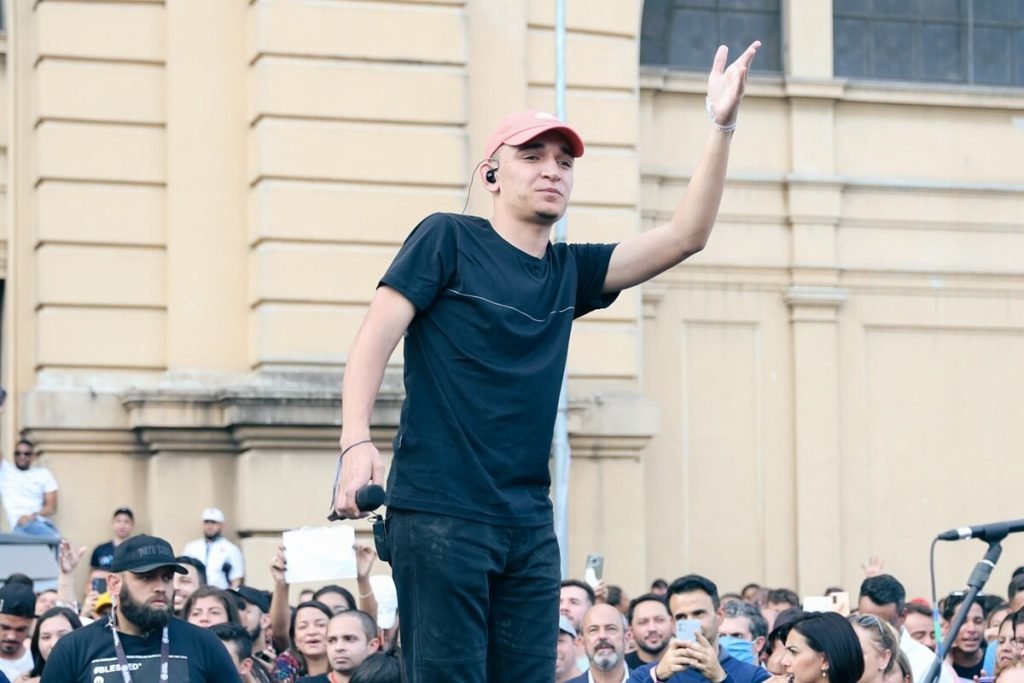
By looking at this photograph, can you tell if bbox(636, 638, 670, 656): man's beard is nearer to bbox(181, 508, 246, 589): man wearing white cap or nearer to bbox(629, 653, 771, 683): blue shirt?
bbox(629, 653, 771, 683): blue shirt

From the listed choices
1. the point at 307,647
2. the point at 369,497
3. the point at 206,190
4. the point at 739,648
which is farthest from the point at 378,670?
the point at 206,190

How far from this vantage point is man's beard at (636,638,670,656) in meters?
11.3

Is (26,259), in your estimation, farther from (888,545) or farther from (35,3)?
(888,545)

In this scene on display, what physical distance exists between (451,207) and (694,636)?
7681 mm

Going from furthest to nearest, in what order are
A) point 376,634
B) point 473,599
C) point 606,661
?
point 376,634, point 606,661, point 473,599

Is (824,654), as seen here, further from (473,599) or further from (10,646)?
(10,646)

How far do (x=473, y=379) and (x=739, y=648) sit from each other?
267 inches

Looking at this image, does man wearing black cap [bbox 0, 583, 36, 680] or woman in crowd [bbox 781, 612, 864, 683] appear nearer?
woman in crowd [bbox 781, 612, 864, 683]

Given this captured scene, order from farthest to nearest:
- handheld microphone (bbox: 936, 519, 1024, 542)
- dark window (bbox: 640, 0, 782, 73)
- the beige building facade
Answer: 1. dark window (bbox: 640, 0, 782, 73)
2. the beige building facade
3. handheld microphone (bbox: 936, 519, 1024, 542)

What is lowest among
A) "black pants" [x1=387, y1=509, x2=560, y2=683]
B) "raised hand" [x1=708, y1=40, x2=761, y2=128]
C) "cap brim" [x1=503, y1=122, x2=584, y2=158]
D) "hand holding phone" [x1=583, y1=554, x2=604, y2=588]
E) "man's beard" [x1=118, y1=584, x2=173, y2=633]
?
"hand holding phone" [x1=583, y1=554, x2=604, y2=588]

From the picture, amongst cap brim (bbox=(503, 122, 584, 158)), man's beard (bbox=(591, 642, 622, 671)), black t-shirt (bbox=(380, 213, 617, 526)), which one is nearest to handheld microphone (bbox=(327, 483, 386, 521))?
black t-shirt (bbox=(380, 213, 617, 526))

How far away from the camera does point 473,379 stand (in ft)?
Answer: 17.2

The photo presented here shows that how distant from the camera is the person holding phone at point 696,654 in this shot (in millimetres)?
9227

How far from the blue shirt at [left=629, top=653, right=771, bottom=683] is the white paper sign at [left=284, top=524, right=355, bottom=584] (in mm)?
2341
